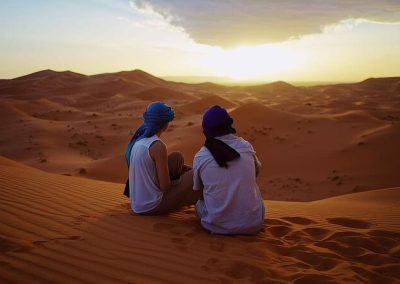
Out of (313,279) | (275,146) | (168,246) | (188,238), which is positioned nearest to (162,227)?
(188,238)

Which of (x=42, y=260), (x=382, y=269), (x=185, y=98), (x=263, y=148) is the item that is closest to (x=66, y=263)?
(x=42, y=260)

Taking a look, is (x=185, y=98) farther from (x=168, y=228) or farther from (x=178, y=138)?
(x=168, y=228)

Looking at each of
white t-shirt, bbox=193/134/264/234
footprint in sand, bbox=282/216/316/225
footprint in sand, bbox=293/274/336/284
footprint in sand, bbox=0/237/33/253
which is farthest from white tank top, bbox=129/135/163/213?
footprint in sand, bbox=293/274/336/284

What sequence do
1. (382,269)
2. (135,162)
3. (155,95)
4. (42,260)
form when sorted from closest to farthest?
(42,260)
(382,269)
(135,162)
(155,95)

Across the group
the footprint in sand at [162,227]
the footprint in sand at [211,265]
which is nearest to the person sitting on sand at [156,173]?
the footprint in sand at [162,227]

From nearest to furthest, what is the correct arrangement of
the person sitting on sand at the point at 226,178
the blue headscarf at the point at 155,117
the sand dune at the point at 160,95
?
the person sitting on sand at the point at 226,178, the blue headscarf at the point at 155,117, the sand dune at the point at 160,95

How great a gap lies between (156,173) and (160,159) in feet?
0.80

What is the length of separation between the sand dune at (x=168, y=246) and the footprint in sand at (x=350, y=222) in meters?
0.01

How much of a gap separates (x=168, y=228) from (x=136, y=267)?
1.14 meters

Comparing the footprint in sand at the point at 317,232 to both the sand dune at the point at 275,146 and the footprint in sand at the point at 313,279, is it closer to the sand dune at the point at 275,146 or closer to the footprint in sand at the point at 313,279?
the footprint in sand at the point at 313,279

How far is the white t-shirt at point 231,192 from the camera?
436 centimetres

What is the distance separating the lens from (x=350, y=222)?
5484 millimetres

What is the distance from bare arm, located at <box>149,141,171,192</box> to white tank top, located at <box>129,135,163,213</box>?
0.20ft

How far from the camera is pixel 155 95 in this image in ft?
146
